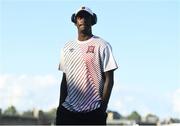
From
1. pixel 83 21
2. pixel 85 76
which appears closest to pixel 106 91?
pixel 85 76

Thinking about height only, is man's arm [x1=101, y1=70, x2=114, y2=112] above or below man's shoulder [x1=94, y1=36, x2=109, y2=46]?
below

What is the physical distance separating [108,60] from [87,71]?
0.74ft

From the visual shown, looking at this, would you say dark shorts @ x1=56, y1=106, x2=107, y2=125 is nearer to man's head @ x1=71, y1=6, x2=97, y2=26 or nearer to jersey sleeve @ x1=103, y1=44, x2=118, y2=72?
jersey sleeve @ x1=103, y1=44, x2=118, y2=72

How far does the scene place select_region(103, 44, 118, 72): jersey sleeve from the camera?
591 cm

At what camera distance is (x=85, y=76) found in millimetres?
5930

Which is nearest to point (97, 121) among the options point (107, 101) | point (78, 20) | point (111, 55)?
point (107, 101)

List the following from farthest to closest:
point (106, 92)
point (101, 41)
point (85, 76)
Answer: point (101, 41) < point (85, 76) < point (106, 92)

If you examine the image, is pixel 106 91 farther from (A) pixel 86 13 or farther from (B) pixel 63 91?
(A) pixel 86 13

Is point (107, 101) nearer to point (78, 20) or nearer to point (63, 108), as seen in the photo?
point (63, 108)

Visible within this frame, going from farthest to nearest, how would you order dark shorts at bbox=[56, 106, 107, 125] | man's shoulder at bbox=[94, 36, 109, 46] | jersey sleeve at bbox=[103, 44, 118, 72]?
1. man's shoulder at bbox=[94, 36, 109, 46]
2. jersey sleeve at bbox=[103, 44, 118, 72]
3. dark shorts at bbox=[56, 106, 107, 125]

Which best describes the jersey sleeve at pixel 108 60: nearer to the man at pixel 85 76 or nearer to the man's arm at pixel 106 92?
the man at pixel 85 76

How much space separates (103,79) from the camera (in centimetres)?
591

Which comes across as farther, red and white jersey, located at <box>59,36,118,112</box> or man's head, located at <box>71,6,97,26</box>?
man's head, located at <box>71,6,97,26</box>

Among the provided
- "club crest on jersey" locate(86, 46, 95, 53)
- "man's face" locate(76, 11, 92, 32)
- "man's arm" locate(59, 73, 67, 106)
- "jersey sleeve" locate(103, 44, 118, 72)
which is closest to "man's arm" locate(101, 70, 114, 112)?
"jersey sleeve" locate(103, 44, 118, 72)
